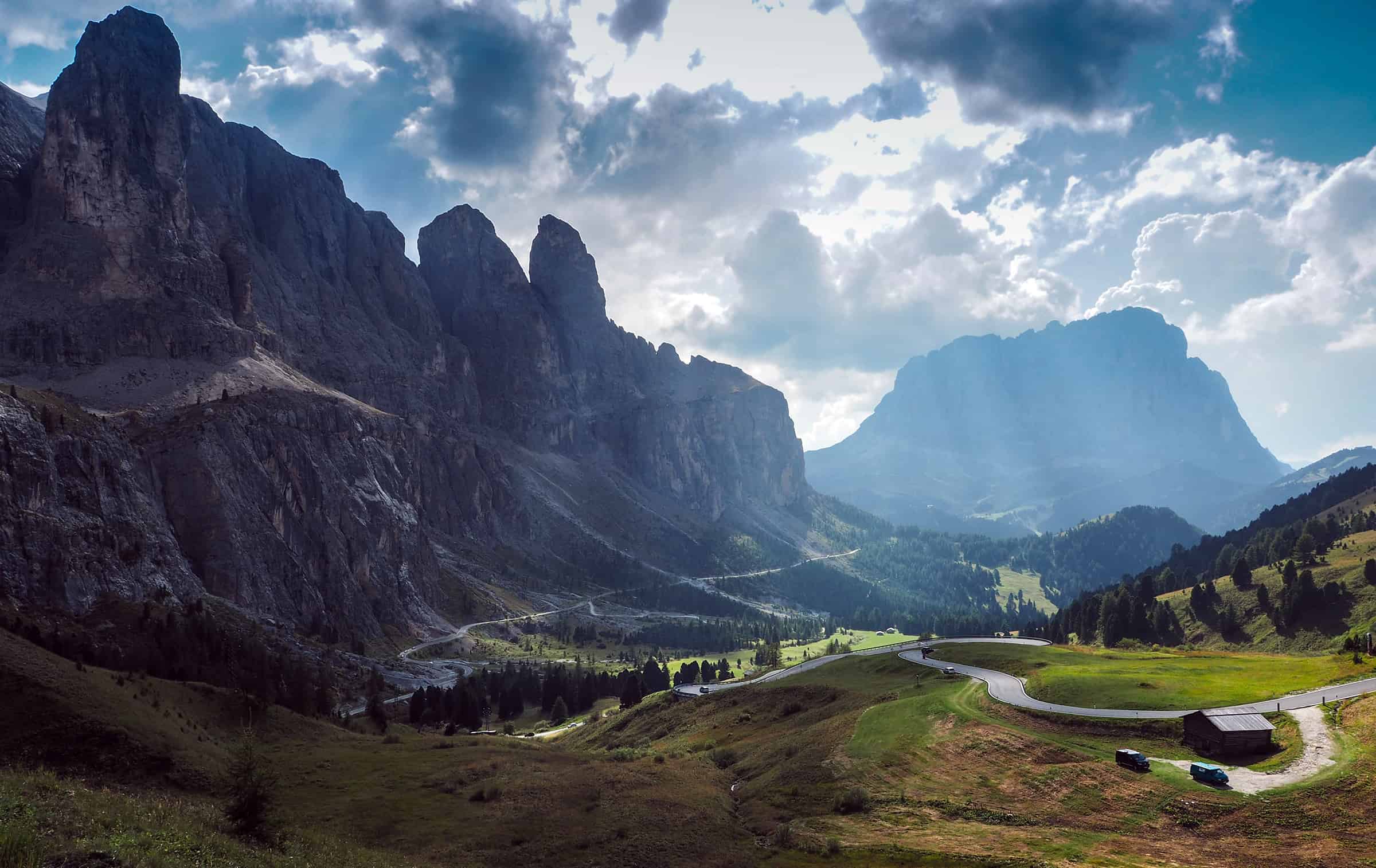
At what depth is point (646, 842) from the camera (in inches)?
1741

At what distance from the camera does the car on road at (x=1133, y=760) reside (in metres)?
45.0

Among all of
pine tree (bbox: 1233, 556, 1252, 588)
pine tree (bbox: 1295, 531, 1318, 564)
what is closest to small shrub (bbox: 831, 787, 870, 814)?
pine tree (bbox: 1233, 556, 1252, 588)

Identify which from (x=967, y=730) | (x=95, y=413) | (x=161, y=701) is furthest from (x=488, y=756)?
(x=95, y=413)

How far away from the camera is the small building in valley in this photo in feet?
147

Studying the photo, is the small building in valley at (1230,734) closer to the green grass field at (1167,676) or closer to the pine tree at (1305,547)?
the green grass field at (1167,676)

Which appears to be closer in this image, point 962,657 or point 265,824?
point 265,824

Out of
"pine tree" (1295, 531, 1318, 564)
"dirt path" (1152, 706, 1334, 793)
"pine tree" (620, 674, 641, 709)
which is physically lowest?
"pine tree" (620, 674, 641, 709)

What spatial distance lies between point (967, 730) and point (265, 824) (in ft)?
153

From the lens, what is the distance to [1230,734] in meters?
44.7

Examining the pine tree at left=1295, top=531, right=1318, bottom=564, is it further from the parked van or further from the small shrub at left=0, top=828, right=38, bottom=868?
the small shrub at left=0, top=828, right=38, bottom=868

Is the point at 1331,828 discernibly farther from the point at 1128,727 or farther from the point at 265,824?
the point at 265,824

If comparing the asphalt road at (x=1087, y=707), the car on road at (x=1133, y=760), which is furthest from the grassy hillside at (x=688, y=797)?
the asphalt road at (x=1087, y=707)

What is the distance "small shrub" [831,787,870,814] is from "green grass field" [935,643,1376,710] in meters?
20.5

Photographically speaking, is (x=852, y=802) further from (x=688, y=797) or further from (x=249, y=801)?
(x=249, y=801)
